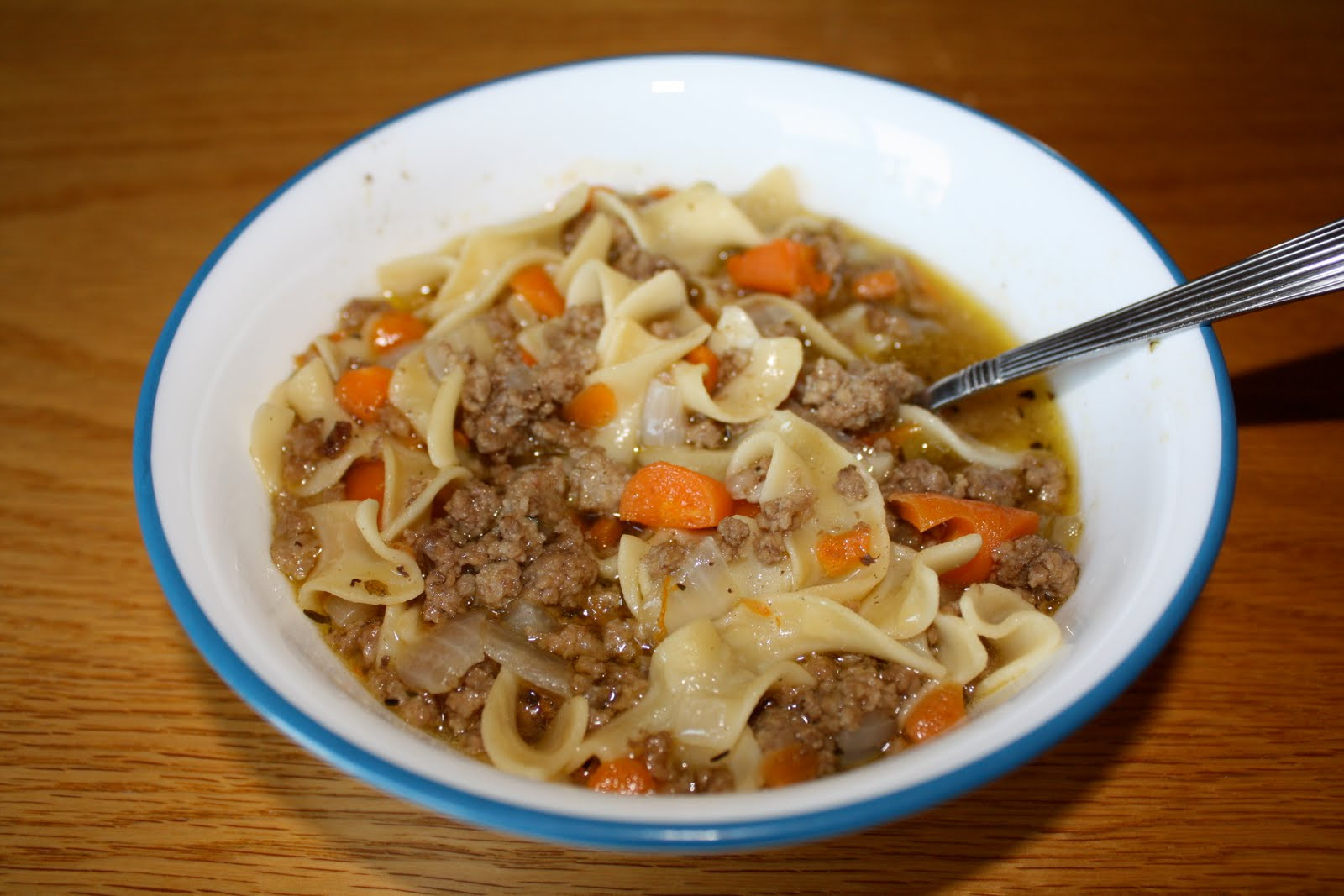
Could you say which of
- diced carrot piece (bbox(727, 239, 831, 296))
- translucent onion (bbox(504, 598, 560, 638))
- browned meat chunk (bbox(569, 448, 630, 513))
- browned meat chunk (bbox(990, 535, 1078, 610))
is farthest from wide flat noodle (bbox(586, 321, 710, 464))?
browned meat chunk (bbox(990, 535, 1078, 610))

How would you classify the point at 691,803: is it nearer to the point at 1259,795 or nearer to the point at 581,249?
the point at 1259,795

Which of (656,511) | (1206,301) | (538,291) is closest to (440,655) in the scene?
(656,511)

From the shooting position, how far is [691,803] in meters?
2.46

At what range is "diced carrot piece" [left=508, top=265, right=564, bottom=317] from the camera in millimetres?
4844

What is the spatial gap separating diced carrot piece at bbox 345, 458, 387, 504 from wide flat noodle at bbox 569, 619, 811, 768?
147cm

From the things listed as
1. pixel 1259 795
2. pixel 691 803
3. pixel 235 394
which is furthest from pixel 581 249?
pixel 1259 795

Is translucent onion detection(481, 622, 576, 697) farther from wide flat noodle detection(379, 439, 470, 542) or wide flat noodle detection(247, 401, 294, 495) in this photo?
wide flat noodle detection(247, 401, 294, 495)

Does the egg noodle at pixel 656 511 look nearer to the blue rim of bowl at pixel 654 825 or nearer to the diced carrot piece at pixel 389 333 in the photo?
the diced carrot piece at pixel 389 333

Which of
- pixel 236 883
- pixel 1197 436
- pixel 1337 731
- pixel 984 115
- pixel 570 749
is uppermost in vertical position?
pixel 984 115

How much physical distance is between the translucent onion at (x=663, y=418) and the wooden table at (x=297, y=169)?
179 cm

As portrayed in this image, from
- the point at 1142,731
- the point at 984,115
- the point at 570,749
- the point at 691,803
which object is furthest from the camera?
the point at 984,115

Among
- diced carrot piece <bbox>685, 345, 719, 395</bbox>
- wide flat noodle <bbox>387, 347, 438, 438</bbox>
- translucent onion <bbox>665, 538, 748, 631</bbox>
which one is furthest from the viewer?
diced carrot piece <bbox>685, 345, 719, 395</bbox>

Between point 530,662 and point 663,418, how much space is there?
134cm

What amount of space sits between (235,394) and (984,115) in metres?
3.66
